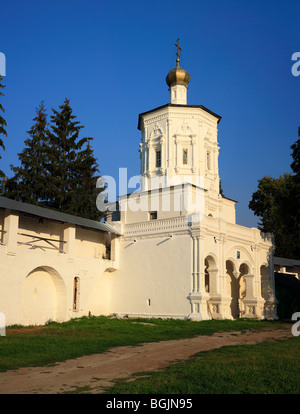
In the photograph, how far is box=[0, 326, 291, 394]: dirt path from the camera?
819 cm

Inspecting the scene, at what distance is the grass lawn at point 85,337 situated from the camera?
11695mm

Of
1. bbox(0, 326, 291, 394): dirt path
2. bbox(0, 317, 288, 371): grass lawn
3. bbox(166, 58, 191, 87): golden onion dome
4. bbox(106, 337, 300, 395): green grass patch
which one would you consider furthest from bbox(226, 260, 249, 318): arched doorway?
bbox(106, 337, 300, 395): green grass patch

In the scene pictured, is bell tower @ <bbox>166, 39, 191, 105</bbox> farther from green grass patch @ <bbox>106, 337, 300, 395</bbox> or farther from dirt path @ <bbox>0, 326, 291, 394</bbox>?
green grass patch @ <bbox>106, 337, 300, 395</bbox>

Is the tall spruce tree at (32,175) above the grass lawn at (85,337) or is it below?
above

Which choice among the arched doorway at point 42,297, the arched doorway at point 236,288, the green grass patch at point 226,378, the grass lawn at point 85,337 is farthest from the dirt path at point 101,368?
the arched doorway at point 236,288

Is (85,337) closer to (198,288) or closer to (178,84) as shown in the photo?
(198,288)

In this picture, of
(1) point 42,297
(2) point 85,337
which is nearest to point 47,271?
(1) point 42,297

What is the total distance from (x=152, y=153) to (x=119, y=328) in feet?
43.2

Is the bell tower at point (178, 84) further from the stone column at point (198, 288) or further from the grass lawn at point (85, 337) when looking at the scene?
the grass lawn at point (85, 337)

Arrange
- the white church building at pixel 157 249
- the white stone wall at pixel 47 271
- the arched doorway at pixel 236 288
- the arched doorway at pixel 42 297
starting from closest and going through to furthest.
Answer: the white stone wall at pixel 47 271
the arched doorway at pixel 42 297
the white church building at pixel 157 249
the arched doorway at pixel 236 288

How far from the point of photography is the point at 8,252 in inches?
791

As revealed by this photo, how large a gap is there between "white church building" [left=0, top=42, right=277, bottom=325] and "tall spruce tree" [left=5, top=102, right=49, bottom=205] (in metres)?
6.72

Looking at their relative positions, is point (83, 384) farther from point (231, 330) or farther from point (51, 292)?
point (51, 292)

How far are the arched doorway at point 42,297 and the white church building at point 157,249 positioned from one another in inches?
2.0
